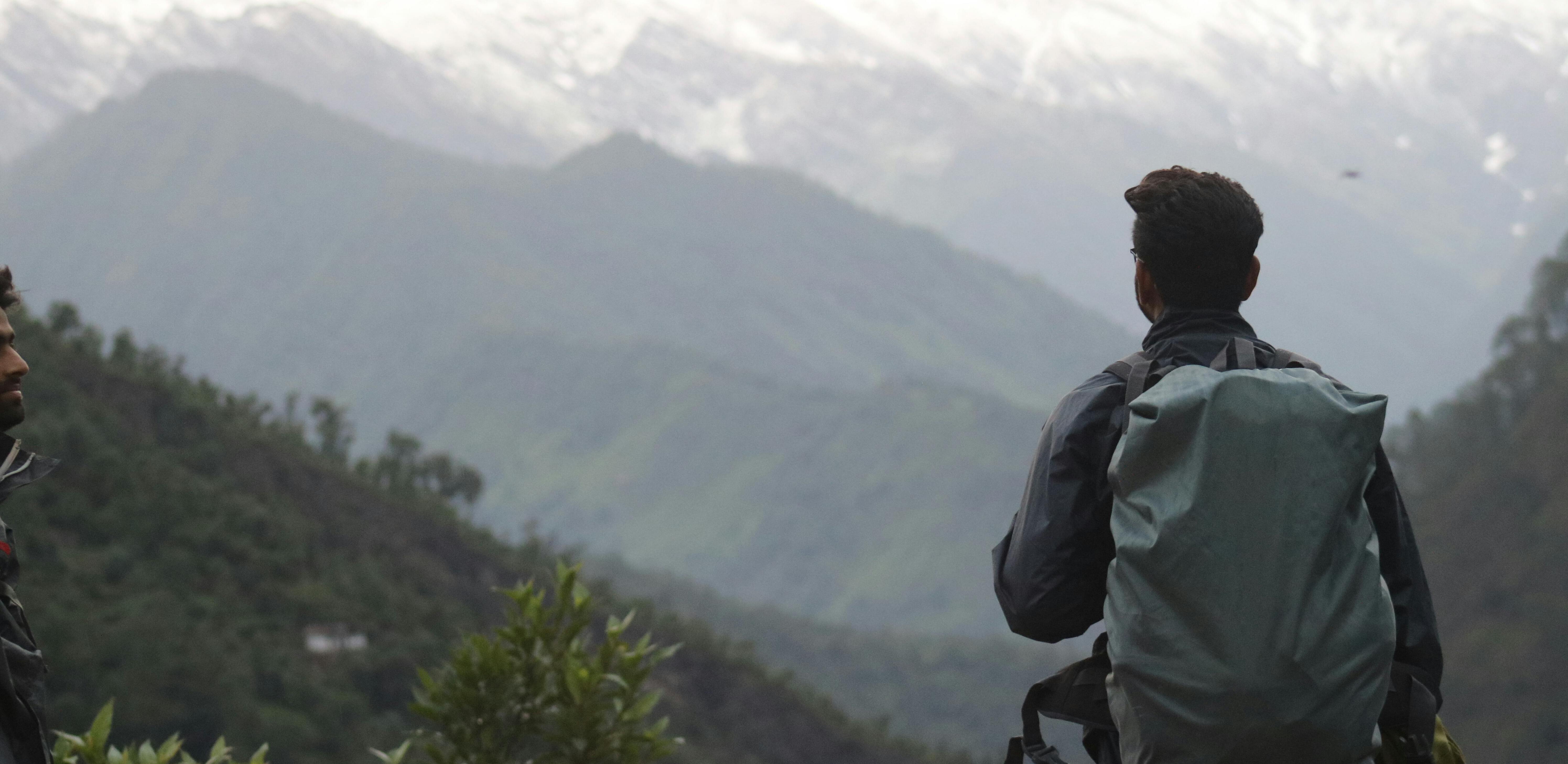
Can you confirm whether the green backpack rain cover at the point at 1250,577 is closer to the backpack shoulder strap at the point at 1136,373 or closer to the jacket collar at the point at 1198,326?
the backpack shoulder strap at the point at 1136,373

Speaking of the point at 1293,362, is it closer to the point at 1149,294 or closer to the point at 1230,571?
the point at 1149,294

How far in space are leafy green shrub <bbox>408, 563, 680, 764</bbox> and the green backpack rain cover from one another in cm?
266

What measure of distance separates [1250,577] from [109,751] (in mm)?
2965

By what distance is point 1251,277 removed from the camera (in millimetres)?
2809

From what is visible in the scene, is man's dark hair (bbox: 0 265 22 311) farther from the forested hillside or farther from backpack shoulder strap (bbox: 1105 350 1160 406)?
the forested hillside

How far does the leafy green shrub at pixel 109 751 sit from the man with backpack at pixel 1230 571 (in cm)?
213

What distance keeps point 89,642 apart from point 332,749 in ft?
14.0

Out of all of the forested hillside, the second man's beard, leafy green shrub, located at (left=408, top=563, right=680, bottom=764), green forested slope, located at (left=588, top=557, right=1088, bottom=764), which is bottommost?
green forested slope, located at (left=588, top=557, right=1088, bottom=764)

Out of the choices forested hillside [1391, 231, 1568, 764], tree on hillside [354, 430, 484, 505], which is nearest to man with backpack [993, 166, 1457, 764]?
tree on hillside [354, 430, 484, 505]

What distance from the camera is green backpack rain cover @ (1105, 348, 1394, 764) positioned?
2.35m

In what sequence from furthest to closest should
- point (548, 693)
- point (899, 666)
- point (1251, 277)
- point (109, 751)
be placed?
point (899, 666) → point (548, 693) → point (109, 751) → point (1251, 277)

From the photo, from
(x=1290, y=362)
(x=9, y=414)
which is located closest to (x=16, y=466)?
(x=9, y=414)

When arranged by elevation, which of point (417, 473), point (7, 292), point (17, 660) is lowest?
point (417, 473)

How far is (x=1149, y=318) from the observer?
2.79 m
